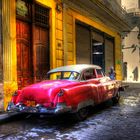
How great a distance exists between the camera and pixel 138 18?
32688mm

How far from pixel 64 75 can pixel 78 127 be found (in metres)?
2.16

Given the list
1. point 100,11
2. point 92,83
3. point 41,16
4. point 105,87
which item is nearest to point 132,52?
point 100,11

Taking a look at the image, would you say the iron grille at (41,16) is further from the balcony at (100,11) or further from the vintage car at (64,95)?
the vintage car at (64,95)

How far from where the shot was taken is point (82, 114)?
25.9ft

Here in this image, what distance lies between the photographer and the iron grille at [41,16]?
39.0 ft

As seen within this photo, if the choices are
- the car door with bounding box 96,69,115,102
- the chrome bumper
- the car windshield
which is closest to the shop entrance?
the car windshield

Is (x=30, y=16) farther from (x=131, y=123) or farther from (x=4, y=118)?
(x=131, y=123)

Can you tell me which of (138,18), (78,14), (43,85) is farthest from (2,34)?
(138,18)

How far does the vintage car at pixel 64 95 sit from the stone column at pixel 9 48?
1.59 metres

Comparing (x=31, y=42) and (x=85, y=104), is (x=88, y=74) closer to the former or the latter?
(x=85, y=104)

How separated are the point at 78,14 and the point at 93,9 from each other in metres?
1.60

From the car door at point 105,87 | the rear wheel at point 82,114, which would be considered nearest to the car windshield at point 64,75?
the rear wheel at point 82,114

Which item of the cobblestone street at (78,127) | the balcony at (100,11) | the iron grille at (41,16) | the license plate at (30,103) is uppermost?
the balcony at (100,11)

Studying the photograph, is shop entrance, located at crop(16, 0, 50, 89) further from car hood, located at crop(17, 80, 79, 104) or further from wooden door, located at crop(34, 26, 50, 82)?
car hood, located at crop(17, 80, 79, 104)
